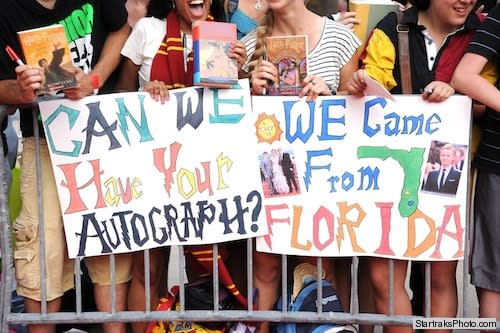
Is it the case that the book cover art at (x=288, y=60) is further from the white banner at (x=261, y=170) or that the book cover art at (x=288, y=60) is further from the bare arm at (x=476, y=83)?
the bare arm at (x=476, y=83)

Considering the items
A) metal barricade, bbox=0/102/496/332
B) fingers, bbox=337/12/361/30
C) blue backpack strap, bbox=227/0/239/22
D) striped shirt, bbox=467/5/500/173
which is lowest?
metal barricade, bbox=0/102/496/332

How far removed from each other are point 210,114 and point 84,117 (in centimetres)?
57

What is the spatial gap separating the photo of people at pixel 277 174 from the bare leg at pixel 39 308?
1145 mm

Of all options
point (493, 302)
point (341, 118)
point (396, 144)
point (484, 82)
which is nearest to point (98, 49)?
point (341, 118)

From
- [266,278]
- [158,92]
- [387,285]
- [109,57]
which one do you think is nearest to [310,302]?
[266,278]

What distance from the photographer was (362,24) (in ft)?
14.4

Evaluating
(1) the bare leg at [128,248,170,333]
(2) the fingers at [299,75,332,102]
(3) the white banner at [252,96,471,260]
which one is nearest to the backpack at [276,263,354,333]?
(3) the white banner at [252,96,471,260]

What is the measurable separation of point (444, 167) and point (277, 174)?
764 millimetres

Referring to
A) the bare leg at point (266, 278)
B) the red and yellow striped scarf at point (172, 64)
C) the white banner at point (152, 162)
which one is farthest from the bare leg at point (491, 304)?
the red and yellow striped scarf at point (172, 64)

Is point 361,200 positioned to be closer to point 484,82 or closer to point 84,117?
point 484,82

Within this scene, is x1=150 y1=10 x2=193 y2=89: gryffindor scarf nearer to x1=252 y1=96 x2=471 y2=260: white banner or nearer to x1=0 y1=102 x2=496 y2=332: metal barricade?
x1=252 y1=96 x2=471 y2=260: white banner

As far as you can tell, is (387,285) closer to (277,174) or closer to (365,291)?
(365,291)

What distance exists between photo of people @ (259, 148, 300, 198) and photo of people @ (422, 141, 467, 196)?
0.60 m

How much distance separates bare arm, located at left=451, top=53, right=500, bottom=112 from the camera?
3.96m
